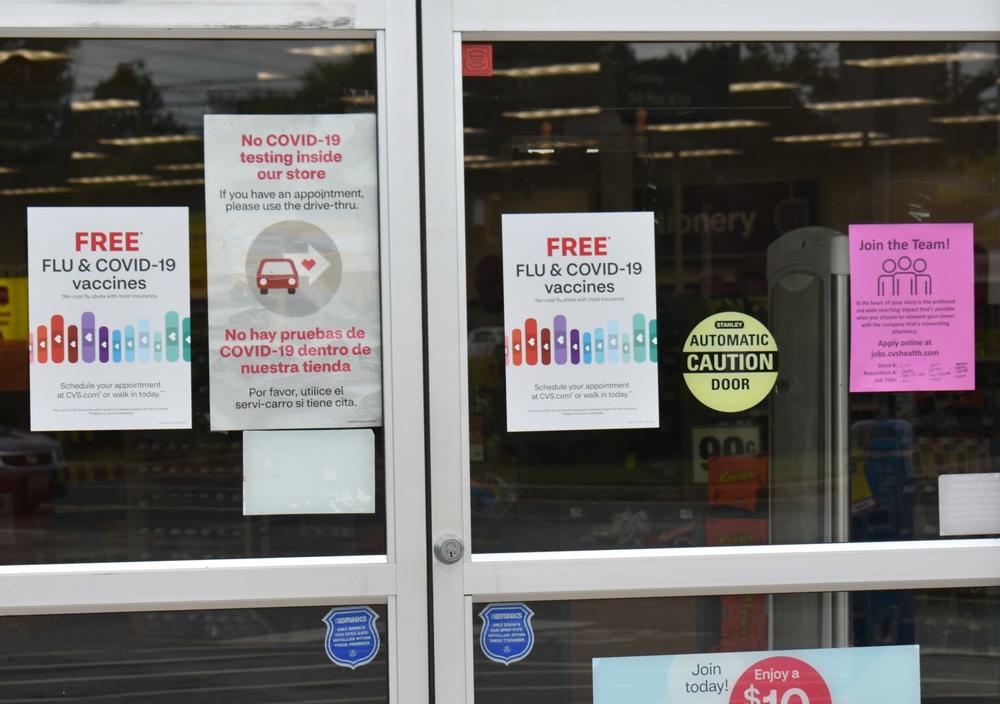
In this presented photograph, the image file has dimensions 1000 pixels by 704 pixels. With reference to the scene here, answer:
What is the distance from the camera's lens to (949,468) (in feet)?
9.87

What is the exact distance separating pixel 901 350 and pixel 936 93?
772mm

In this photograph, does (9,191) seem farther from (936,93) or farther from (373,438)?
(936,93)

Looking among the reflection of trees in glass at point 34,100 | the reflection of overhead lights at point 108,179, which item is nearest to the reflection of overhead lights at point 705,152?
the reflection of overhead lights at point 108,179

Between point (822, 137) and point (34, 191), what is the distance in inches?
91.4

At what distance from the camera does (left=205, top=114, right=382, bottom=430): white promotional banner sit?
2760 mm

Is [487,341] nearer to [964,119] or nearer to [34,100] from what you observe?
[34,100]

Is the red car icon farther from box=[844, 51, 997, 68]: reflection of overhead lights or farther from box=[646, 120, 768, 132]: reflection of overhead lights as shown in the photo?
box=[844, 51, 997, 68]: reflection of overhead lights

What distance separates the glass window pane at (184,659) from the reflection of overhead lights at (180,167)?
1156 mm

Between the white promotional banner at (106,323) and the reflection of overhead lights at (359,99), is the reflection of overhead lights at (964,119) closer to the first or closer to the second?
the reflection of overhead lights at (359,99)

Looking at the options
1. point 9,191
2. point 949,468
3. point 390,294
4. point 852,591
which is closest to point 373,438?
point 390,294

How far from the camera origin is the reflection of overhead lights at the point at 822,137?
3289 millimetres

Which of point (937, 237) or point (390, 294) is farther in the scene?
point (937, 237)

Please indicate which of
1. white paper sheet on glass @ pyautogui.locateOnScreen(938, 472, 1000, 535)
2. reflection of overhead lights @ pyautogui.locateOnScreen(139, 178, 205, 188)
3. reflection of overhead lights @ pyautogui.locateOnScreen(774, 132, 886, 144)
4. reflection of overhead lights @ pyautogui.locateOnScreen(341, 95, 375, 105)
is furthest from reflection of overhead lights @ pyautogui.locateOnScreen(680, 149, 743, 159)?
reflection of overhead lights @ pyautogui.locateOnScreen(139, 178, 205, 188)

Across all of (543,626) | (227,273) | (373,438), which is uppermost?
(227,273)
